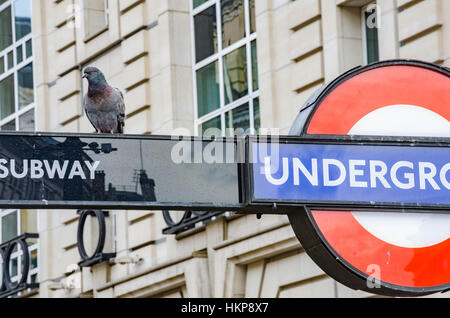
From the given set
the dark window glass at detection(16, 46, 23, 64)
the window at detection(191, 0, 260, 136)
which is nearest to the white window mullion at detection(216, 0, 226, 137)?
the window at detection(191, 0, 260, 136)

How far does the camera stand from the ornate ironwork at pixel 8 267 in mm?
24109

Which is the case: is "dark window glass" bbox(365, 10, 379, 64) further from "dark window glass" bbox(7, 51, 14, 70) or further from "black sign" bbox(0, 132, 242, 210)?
"black sign" bbox(0, 132, 242, 210)

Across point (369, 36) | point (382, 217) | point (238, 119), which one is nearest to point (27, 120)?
point (238, 119)

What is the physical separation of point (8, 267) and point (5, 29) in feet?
18.8

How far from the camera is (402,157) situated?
3881mm

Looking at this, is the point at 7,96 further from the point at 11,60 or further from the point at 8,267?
the point at 8,267

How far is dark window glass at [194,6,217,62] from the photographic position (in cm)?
2078

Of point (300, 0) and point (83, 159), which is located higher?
point (300, 0)

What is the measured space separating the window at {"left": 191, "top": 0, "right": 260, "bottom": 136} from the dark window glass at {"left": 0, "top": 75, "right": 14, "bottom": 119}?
696cm

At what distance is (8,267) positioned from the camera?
80.3 feet

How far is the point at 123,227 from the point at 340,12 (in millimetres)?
7079

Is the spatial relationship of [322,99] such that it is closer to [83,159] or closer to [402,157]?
[402,157]

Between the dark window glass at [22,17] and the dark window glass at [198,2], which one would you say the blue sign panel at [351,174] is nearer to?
the dark window glass at [198,2]
